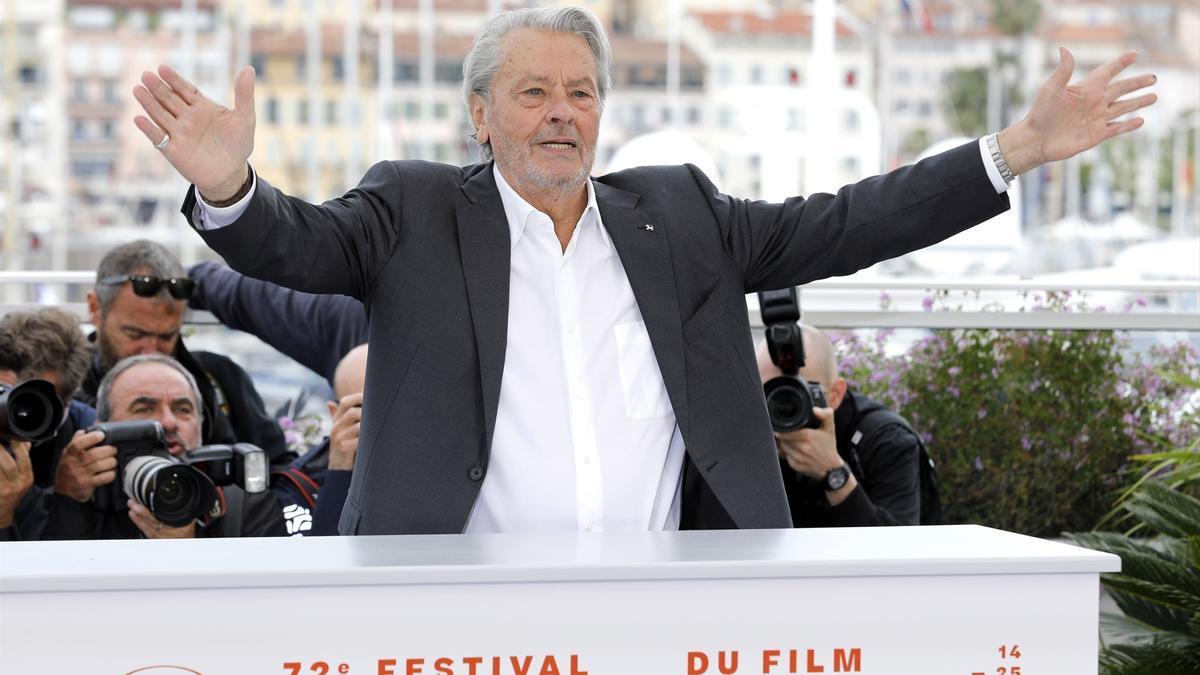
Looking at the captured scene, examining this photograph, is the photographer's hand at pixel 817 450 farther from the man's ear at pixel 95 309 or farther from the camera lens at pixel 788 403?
the man's ear at pixel 95 309

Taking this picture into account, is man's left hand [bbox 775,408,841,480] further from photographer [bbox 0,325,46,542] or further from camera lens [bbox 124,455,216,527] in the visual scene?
photographer [bbox 0,325,46,542]

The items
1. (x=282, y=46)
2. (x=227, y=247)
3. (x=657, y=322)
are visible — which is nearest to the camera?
(x=227, y=247)

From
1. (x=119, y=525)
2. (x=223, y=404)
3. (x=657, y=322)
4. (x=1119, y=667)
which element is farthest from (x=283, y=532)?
(x=1119, y=667)

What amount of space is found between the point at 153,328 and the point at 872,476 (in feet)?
5.95

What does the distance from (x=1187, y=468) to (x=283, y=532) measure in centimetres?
213

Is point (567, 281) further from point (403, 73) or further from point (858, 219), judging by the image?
point (403, 73)

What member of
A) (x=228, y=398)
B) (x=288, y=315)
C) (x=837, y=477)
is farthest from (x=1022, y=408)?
(x=228, y=398)

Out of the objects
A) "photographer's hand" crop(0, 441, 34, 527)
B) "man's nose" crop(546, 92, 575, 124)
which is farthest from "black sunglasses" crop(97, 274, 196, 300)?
"man's nose" crop(546, 92, 575, 124)

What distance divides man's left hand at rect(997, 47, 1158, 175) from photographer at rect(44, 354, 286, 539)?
1.82 m

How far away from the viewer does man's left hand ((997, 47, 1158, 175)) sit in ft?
7.72

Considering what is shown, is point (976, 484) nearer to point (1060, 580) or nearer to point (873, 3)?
point (1060, 580)

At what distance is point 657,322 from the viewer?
2363 millimetres

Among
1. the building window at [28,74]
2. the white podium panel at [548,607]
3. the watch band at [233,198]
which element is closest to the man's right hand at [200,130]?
the watch band at [233,198]

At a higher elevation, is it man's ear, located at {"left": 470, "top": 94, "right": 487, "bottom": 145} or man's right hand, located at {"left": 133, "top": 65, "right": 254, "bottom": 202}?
man's ear, located at {"left": 470, "top": 94, "right": 487, "bottom": 145}
